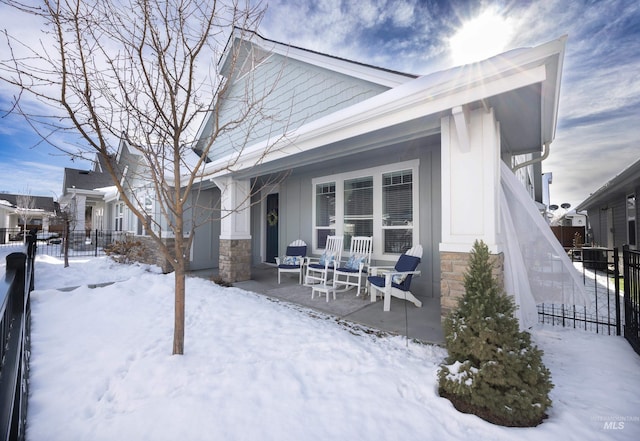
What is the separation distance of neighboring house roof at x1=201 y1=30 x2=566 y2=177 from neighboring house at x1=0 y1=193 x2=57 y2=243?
19.5m

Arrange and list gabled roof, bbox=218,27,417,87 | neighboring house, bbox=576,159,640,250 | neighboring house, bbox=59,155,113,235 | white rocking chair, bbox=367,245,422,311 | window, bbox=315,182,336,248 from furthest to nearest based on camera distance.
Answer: neighboring house, bbox=59,155,113,235 → neighboring house, bbox=576,159,640,250 → window, bbox=315,182,336,248 → gabled roof, bbox=218,27,417,87 → white rocking chair, bbox=367,245,422,311

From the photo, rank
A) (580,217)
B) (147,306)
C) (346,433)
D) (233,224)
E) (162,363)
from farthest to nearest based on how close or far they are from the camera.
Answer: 1. (580,217)
2. (233,224)
3. (147,306)
4. (162,363)
5. (346,433)

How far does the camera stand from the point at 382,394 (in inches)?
89.5

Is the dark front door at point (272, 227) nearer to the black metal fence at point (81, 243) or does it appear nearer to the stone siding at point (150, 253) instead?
the stone siding at point (150, 253)

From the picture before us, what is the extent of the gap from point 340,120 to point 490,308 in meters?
2.76

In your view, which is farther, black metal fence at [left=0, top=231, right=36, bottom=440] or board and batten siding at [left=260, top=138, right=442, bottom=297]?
board and batten siding at [left=260, top=138, right=442, bottom=297]

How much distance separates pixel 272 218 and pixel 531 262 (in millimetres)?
6438

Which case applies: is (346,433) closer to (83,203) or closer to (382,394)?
(382,394)

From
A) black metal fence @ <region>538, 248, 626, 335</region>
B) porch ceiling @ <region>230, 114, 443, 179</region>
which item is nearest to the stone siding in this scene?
porch ceiling @ <region>230, 114, 443, 179</region>

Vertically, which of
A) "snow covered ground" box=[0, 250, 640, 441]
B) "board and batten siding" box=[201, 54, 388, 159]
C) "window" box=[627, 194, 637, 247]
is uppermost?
"board and batten siding" box=[201, 54, 388, 159]

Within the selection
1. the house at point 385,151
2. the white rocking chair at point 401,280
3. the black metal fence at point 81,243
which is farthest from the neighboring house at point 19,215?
the white rocking chair at point 401,280

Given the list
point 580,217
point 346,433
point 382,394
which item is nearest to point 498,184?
point 382,394

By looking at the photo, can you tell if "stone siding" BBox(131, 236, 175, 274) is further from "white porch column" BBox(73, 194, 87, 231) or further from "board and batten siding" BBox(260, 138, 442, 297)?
"white porch column" BBox(73, 194, 87, 231)

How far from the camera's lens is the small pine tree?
1970 mm
